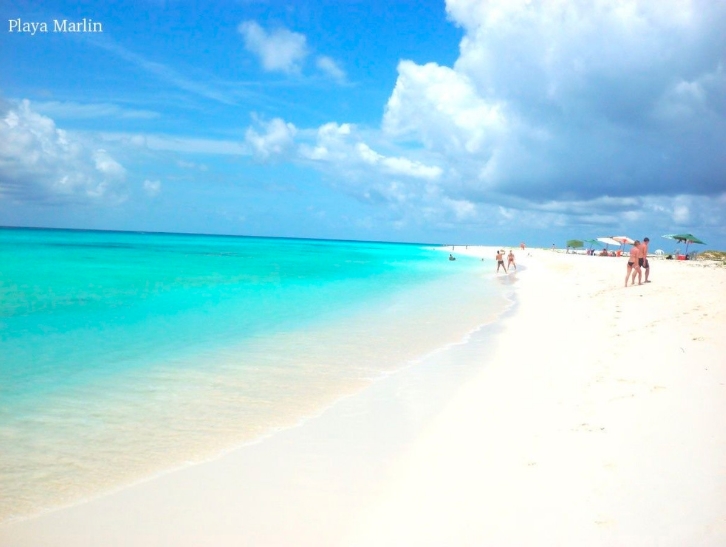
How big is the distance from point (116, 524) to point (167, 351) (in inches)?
267

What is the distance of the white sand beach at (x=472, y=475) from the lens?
3.90 metres

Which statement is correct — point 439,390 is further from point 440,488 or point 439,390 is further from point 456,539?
point 456,539

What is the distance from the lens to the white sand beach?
3904mm

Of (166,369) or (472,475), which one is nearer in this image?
(472,475)

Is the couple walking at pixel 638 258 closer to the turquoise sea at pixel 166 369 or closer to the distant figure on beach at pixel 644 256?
the distant figure on beach at pixel 644 256

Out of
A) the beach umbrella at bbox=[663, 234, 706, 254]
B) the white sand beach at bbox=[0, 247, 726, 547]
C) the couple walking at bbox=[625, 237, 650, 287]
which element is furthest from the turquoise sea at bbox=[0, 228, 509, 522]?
the beach umbrella at bbox=[663, 234, 706, 254]

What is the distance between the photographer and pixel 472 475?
15.8ft

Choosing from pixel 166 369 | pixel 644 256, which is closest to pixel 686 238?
pixel 644 256

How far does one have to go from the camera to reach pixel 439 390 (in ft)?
25.9

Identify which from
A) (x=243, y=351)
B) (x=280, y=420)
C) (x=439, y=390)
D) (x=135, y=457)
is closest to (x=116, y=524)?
(x=135, y=457)

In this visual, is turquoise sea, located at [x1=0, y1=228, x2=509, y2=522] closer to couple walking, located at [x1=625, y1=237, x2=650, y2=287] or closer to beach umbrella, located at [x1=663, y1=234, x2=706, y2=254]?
couple walking, located at [x1=625, y1=237, x2=650, y2=287]

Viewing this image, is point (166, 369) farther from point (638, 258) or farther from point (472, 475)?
point (638, 258)

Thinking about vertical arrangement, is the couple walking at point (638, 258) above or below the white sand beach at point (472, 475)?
above

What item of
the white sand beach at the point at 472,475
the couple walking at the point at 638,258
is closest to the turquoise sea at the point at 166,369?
the white sand beach at the point at 472,475
